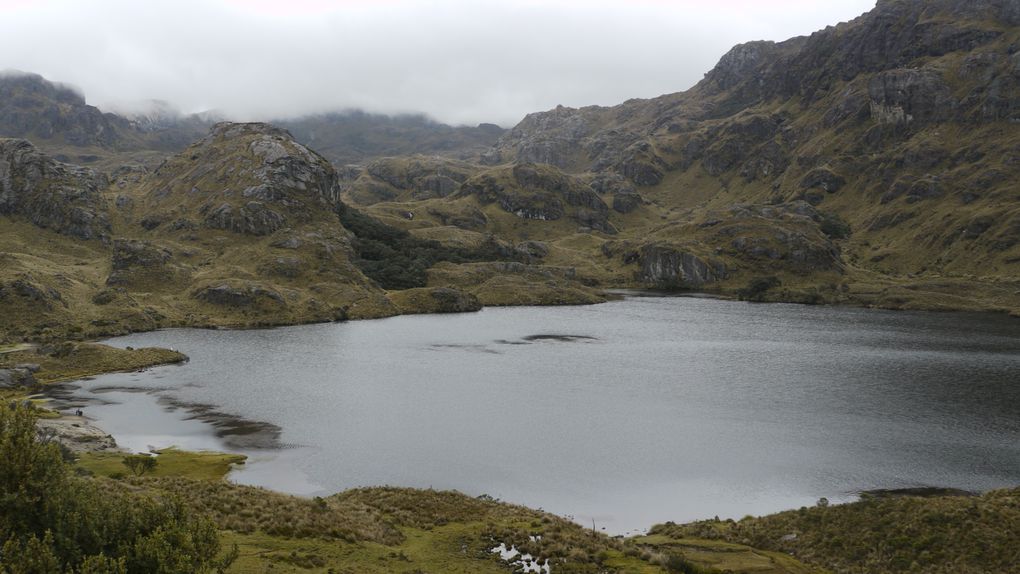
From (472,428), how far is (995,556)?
5737 cm

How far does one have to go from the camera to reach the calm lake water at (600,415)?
221ft

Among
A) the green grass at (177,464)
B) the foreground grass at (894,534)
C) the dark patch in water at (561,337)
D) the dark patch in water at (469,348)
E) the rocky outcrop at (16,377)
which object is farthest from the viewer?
the dark patch in water at (561,337)

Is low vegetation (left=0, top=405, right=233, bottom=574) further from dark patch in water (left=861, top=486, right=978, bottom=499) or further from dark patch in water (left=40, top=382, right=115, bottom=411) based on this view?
dark patch in water (left=40, top=382, right=115, bottom=411)

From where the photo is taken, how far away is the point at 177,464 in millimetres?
69938

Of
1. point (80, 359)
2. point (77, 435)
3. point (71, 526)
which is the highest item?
point (71, 526)

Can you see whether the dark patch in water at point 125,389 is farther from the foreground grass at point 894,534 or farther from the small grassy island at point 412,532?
the foreground grass at point 894,534

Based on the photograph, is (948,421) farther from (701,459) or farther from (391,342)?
(391,342)

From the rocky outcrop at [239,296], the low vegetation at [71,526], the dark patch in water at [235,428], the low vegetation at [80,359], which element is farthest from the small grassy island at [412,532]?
the rocky outcrop at [239,296]

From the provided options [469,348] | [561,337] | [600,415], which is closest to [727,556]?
[600,415]

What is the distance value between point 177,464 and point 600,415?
176 feet

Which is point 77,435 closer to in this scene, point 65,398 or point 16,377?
point 65,398

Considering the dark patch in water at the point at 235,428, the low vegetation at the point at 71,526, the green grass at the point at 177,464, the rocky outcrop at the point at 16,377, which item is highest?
the low vegetation at the point at 71,526

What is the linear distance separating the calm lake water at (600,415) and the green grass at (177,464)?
→ 122 inches

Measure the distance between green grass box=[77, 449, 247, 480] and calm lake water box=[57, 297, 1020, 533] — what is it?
311 cm
